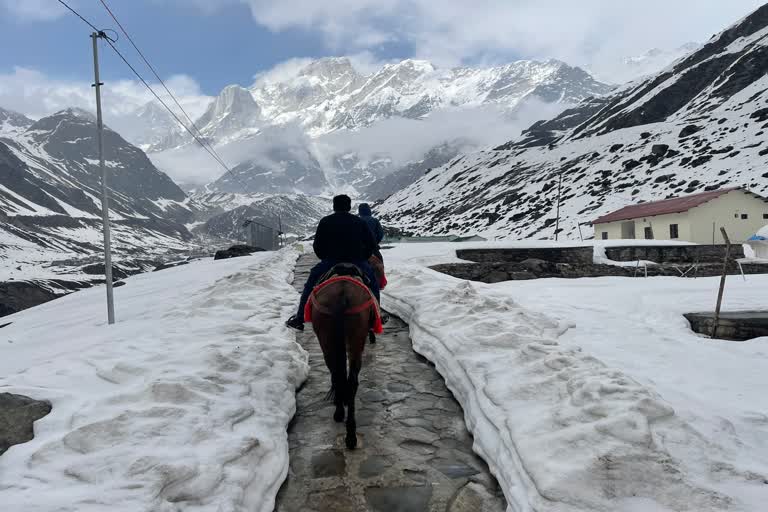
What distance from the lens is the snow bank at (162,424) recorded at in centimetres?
338

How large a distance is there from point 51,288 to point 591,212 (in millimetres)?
111785

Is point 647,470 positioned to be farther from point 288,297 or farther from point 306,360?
point 288,297

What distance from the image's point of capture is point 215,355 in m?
6.26

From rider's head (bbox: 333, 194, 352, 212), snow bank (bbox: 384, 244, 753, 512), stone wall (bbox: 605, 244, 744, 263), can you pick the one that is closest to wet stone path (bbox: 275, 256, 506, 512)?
snow bank (bbox: 384, 244, 753, 512)

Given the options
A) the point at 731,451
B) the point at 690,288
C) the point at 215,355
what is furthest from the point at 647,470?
the point at 690,288

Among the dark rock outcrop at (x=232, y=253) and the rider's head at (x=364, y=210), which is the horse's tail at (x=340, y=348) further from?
the dark rock outcrop at (x=232, y=253)

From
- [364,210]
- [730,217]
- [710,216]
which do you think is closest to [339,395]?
[364,210]

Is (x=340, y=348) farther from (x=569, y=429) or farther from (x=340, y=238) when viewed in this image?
(x=569, y=429)

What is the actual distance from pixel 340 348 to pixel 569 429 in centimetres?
258

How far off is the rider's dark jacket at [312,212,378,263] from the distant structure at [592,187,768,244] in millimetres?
43851

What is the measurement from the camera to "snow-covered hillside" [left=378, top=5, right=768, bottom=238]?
224 feet

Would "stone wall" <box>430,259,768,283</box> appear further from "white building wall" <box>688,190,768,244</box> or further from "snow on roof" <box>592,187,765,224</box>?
"snow on roof" <box>592,187,765,224</box>

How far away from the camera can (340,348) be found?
5.51 m

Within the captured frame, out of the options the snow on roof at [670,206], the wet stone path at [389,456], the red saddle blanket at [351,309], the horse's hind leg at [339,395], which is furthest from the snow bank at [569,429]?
the snow on roof at [670,206]
